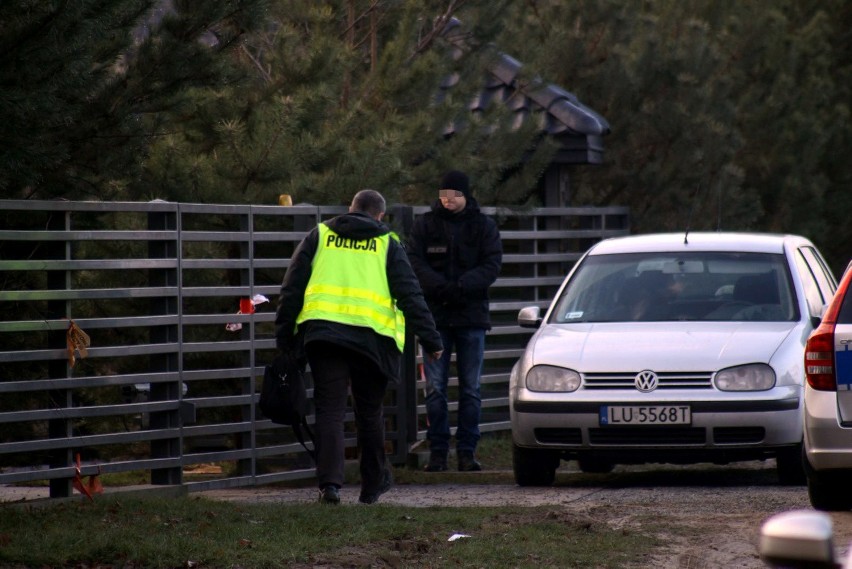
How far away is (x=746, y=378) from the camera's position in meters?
10.4

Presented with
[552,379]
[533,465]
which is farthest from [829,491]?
[533,465]

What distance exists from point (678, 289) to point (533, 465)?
1721 millimetres

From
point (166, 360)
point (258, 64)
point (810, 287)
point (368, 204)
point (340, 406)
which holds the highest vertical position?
point (258, 64)

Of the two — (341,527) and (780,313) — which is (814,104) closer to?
(780,313)

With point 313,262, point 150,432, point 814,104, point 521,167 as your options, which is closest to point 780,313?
point 313,262

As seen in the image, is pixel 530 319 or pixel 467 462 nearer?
pixel 530 319

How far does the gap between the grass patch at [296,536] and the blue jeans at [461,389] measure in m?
3.06

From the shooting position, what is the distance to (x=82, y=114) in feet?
32.3

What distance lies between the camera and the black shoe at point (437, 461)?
12.2m

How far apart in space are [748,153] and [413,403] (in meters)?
12.3

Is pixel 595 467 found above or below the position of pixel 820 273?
below

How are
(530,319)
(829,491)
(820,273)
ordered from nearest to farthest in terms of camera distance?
(829,491), (530,319), (820,273)

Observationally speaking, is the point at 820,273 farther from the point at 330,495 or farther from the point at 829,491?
the point at 330,495

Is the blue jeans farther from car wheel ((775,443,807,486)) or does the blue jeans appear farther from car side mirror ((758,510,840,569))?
car side mirror ((758,510,840,569))
